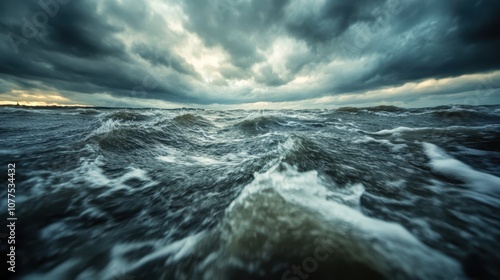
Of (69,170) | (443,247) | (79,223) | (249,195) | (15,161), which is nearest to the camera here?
(443,247)

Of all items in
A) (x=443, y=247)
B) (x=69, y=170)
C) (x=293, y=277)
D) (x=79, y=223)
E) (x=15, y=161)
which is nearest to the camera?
(x=293, y=277)

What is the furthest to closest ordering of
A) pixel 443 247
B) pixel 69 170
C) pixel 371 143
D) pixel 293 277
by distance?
pixel 371 143, pixel 69 170, pixel 443 247, pixel 293 277

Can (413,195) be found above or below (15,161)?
below

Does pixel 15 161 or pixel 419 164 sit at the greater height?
pixel 15 161

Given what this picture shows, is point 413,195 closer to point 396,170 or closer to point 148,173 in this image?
point 396,170

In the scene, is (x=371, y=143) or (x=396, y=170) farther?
(x=371, y=143)

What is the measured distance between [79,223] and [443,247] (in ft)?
13.4

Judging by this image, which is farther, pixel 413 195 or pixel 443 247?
pixel 413 195

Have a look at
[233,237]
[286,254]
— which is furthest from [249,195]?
[286,254]

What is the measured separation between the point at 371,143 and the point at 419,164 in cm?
234

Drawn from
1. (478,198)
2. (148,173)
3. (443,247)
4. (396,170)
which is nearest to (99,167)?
(148,173)

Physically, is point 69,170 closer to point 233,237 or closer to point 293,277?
point 233,237

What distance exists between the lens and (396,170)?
12.4ft

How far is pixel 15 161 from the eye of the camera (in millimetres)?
3998
